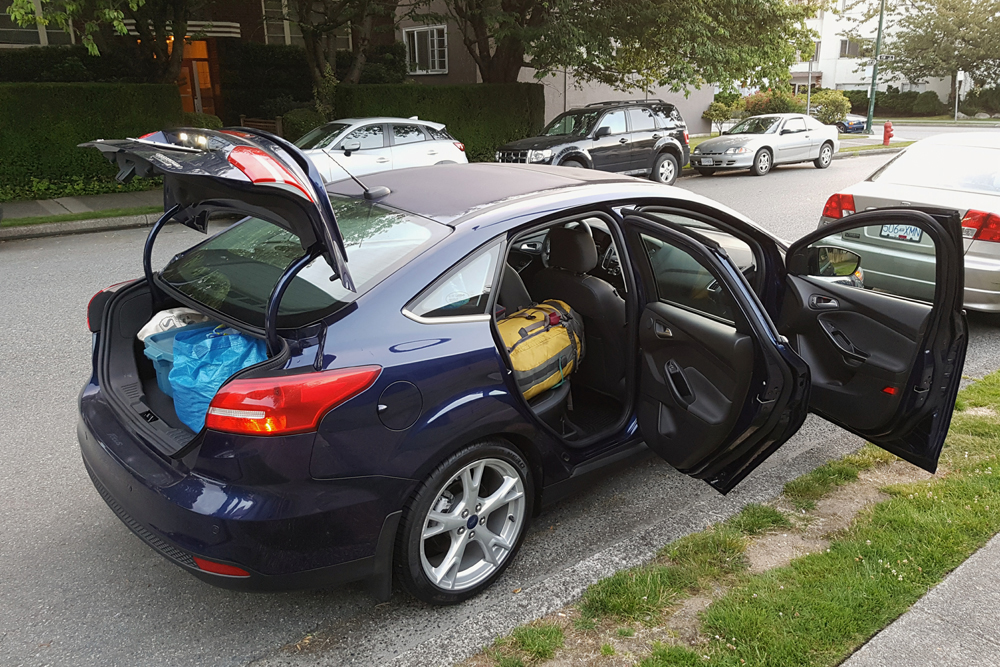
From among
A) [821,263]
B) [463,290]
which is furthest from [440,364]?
[821,263]

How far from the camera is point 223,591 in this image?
10.5ft

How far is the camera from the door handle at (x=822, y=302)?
3836 millimetres

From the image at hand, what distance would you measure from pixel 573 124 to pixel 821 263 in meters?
12.5

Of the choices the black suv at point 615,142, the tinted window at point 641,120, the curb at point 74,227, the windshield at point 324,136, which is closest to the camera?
the curb at point 74,227

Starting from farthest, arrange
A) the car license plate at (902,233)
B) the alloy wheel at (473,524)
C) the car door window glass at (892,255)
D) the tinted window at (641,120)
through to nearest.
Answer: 1. the tinted window at (641,120)
2. the car license plate at (902,233)
3. the car door window glass at (892,255)
4. the alloy wheel at (473,524)

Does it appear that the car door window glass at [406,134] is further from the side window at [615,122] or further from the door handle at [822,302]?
the door handle at [822,302]

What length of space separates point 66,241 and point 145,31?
6507 millimetres

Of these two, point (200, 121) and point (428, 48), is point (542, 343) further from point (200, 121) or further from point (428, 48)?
point (428, 48)

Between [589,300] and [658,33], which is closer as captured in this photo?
[589,300]

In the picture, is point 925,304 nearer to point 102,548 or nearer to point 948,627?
point 948,627

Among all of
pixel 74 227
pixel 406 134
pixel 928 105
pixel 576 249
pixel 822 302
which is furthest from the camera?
pixel 928 105

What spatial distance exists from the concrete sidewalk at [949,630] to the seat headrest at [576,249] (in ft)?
6.84

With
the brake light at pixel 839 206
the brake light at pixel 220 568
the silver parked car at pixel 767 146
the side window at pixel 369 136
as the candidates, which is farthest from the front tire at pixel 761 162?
the brake light at pixel 220 568

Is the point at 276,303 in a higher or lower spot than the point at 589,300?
higher
